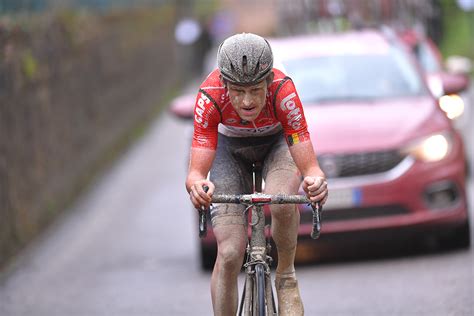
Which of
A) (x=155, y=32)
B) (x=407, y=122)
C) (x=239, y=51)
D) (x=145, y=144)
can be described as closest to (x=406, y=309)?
(x=407, y=122)

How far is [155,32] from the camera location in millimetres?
35969

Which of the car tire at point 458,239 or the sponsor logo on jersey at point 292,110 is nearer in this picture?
the sponsor logo on jersey at point 292,110

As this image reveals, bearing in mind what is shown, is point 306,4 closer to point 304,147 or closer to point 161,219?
point 161,219

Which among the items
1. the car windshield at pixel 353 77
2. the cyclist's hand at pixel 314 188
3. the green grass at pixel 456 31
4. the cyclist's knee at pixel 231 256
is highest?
the cyclist's hand at pixel 314 188

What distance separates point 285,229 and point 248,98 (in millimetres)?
720

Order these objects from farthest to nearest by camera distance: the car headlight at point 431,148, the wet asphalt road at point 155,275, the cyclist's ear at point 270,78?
the car headlight at point 431,148 → the wet asphalt road at point 155,275 → the cyclist's ear at point 270,78

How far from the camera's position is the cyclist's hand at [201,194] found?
6617 mm

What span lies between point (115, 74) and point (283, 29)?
80.1ft

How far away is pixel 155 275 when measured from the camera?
12.2 metres

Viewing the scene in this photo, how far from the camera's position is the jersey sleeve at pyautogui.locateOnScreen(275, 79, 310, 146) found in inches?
275

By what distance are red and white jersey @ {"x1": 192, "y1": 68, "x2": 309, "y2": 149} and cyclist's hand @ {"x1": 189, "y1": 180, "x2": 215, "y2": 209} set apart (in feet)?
1.24

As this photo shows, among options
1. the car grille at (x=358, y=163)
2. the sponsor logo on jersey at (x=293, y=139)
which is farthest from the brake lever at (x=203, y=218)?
the car grille at (x=358, y=163)

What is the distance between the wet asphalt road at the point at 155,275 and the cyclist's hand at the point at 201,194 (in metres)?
3.02

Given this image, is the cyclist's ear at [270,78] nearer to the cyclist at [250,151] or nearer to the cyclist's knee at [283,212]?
the cyclist at [250,151]
